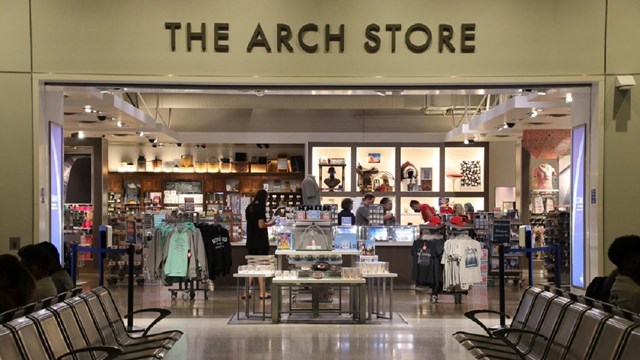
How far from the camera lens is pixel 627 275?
5.70 metres

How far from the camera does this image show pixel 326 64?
779 cm

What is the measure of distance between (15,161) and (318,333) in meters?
3.82

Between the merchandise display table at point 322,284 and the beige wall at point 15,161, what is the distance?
3.10 m

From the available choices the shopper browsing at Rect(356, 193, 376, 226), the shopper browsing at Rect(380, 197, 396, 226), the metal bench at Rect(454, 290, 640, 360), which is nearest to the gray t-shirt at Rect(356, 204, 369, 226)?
the shopper browsing at Rect(356, 193, 376, 226)

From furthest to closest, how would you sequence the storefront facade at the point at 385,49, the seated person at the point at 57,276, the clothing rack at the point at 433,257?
the clothing rack at the point at 433,257 → the storefront facade at the point at 385,49 → the seated person at the point at 57,276

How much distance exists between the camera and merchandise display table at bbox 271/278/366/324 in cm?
945

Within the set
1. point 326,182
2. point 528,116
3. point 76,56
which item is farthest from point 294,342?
point 326,182

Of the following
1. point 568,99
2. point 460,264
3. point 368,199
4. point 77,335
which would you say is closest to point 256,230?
point 368,199

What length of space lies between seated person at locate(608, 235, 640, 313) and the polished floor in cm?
234

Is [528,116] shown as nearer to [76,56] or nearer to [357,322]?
[357,322]

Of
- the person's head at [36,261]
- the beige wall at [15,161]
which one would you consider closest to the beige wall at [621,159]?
the person's head at [36,261]

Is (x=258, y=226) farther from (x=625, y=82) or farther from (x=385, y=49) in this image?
(x=625, y=82)

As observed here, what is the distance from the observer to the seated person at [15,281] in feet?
17.9

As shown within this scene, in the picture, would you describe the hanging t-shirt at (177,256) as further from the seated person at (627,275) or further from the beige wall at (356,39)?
the seated person at (627,275)
